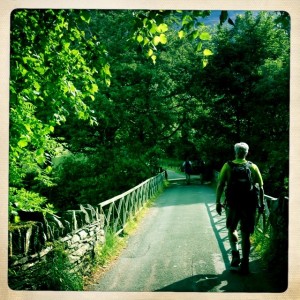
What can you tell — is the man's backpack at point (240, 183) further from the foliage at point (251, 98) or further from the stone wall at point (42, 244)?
the foliage at point (251, 98)

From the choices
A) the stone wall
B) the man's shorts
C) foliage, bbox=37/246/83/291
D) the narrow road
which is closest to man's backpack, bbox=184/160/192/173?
the narrow road

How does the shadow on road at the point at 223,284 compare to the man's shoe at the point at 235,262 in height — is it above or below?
below

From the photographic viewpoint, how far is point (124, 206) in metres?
6.38

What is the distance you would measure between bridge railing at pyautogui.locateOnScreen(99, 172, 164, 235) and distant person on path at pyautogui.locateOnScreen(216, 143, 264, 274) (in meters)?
2.07

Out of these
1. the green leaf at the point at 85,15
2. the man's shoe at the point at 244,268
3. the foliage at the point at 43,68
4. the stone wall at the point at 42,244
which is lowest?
the man's shoe at the point at 244,268

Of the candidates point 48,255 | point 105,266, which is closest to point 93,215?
point 105,266

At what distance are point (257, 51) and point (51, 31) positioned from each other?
4.16 meters

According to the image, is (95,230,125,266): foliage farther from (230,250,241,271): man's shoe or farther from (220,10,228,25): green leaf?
(220,10,228,25): green leaf

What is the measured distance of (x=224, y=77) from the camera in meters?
6.04

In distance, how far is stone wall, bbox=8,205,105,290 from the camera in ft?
9.78

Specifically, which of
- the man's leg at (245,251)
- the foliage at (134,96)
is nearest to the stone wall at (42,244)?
the foliage at (134,96)

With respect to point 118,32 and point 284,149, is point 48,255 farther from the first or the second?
point 118,32

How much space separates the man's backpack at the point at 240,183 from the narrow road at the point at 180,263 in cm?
82

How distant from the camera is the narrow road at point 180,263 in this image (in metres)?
3.27
